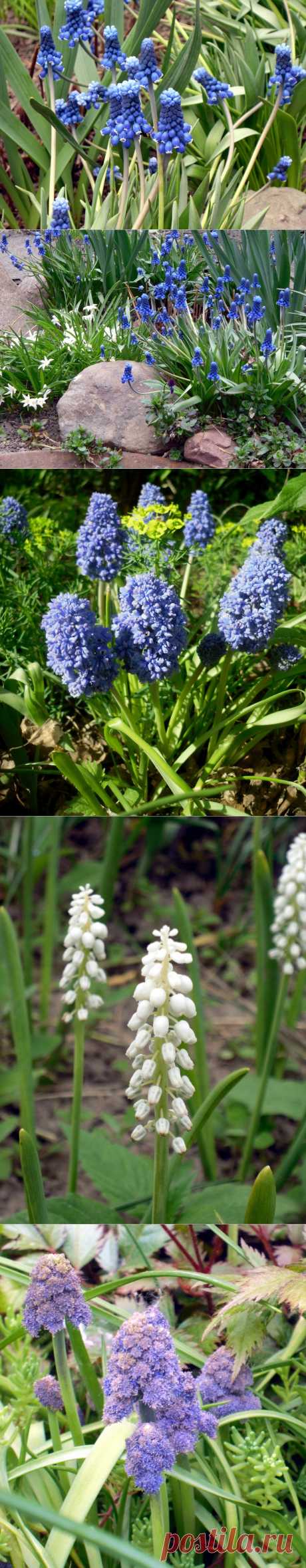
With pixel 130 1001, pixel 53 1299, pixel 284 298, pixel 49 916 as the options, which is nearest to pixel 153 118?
pixel 284 298

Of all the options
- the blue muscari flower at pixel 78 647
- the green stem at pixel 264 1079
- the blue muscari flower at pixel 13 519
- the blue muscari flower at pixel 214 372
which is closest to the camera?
the green stem at pixel 264 1079

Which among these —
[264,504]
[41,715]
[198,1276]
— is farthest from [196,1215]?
[264,504]

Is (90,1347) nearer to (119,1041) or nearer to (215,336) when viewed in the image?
(119,1041)

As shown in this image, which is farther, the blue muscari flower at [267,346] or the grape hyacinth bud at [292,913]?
the blue muscari flower at [267,346]

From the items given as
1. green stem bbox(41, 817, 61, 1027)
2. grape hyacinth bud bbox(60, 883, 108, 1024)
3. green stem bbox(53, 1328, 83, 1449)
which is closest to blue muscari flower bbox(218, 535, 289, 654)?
green stem bbox(41, 817, 61, 1027)

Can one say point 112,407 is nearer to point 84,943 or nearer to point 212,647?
point 212,647

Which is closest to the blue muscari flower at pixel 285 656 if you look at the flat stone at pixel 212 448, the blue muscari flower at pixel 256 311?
the flat stone at pixel 212 448

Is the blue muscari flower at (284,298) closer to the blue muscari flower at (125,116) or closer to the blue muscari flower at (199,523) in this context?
the blue muscari flower at (199,523)
